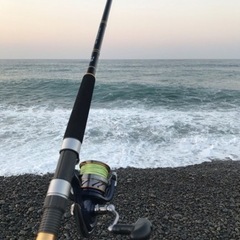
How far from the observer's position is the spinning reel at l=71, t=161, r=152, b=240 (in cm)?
109

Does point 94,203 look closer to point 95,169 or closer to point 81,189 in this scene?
point 81,189

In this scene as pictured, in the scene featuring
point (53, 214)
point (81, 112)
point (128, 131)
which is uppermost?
point (81, 112)

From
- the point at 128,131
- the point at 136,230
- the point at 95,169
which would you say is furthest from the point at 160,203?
the point at 128,131

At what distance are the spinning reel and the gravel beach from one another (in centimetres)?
219

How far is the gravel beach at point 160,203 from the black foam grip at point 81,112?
92.0 inches

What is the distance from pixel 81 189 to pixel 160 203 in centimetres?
305

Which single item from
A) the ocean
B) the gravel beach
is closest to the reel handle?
the gravel beach

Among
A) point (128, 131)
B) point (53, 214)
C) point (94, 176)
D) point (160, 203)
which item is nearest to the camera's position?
point (53, 214)

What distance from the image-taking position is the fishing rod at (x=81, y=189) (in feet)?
3.16

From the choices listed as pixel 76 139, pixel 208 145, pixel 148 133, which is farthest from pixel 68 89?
pixel 76 139

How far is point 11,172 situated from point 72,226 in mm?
2753

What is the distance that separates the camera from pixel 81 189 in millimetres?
1244

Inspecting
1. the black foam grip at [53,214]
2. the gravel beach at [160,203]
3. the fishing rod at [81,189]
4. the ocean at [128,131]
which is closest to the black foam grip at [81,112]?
the fishing rod at [81,189]

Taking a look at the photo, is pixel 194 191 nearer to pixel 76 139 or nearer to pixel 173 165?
pixel 173 165
